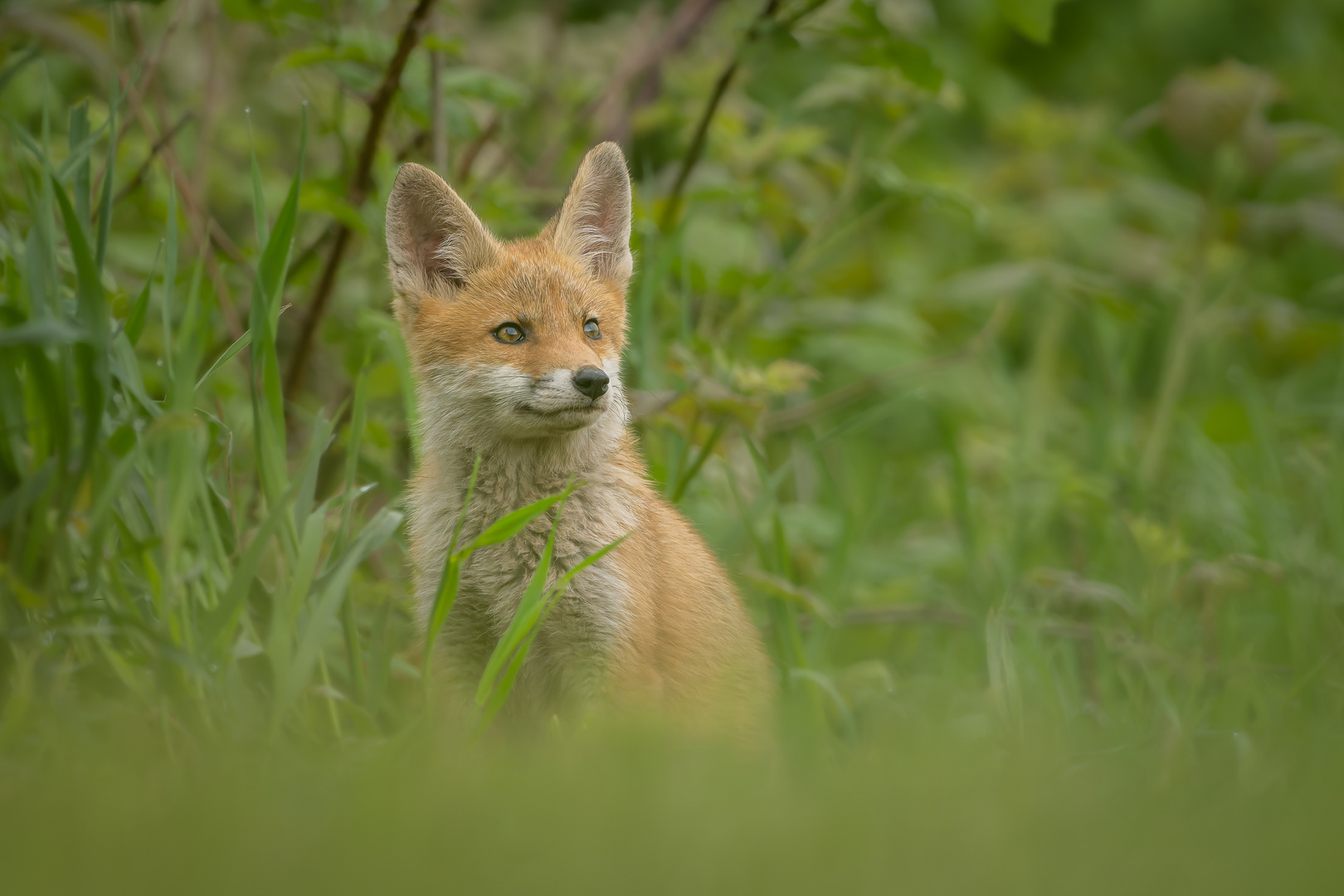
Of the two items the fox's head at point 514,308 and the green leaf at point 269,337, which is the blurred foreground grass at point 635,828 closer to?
the green leaf at point 269,337

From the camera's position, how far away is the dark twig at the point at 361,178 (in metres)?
3.75

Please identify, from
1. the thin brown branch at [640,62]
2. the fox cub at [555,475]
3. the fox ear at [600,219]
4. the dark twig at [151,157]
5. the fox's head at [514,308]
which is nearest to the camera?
the fox cub at [555,475]

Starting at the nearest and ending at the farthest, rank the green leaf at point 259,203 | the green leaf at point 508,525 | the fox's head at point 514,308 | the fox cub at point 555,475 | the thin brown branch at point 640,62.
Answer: the green leaf at point 508,525 < the green leaf at point 259,203 < the fox cub at point 555,475 < the fox's head at point 514,308 < the thin brown branch at point 640,62

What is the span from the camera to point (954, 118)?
8.98m

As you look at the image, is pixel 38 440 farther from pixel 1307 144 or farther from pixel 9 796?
pixel 1307 144

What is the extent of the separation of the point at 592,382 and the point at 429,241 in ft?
2.96

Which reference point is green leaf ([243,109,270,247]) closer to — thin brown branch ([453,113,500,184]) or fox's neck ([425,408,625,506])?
fox's neck ([425,408,625,506])

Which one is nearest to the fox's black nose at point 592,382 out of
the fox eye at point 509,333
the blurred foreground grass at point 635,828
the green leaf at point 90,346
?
the fox eye at point 509,333

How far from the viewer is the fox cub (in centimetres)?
329

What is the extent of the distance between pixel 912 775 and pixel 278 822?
1.29 m

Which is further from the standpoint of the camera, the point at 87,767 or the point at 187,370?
the point at 187,370

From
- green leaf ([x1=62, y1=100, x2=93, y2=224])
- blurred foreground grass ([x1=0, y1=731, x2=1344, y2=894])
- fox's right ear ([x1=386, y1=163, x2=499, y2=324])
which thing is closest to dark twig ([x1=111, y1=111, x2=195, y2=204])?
green leaf ([x1=62, y1=100, x2=93, y2=224])

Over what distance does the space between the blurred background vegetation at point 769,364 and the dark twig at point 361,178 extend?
0.06 ft

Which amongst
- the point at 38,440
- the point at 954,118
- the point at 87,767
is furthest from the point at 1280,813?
the point at 954,118
